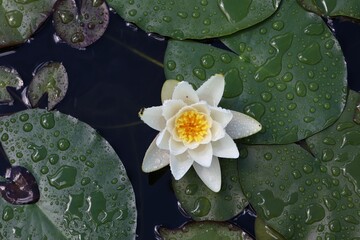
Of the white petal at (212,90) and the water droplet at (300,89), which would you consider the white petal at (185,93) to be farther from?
the water droplet at (300,89)

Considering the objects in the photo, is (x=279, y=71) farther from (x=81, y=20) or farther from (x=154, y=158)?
(x=81, y=20)

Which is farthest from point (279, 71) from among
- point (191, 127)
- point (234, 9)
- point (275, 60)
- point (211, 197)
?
point (211, 197)

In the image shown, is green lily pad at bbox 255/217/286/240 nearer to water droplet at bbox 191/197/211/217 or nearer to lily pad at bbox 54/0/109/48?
water droplet at bbox 191/197/211/217

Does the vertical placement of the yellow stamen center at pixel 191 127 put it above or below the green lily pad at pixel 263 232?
above

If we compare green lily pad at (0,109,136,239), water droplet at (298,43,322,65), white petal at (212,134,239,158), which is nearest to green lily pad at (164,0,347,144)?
water droplet at (298,43,322,65)

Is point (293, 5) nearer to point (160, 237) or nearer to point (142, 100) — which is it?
point (142, 100)

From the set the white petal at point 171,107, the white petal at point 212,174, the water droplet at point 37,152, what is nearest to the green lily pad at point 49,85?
the water droplet at point 37,152

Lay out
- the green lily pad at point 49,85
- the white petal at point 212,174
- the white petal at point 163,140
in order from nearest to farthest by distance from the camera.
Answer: the white petal at point 163,140, the white petal at point 212,174, the green lily pad at point 49,85
